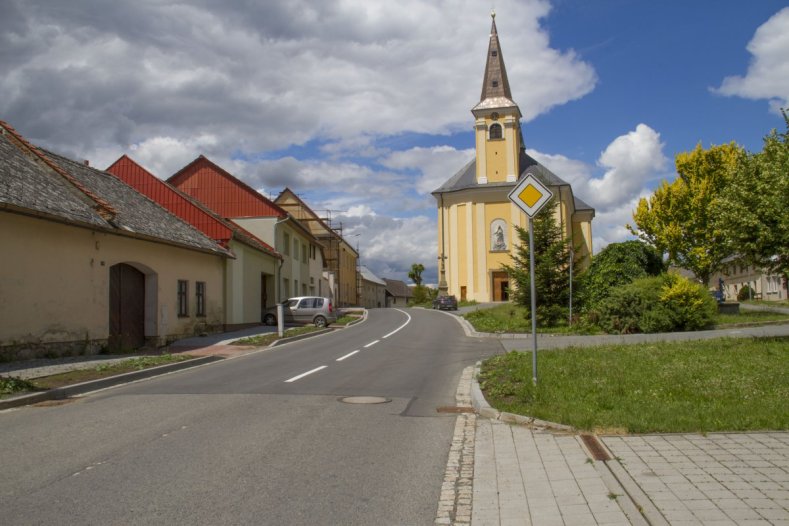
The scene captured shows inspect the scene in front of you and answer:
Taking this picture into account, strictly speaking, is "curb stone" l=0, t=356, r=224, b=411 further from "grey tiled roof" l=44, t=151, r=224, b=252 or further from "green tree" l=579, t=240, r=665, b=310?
"green tree" l=579, t=240, r=665, b=310

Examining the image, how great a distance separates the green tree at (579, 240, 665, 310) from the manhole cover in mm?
17806

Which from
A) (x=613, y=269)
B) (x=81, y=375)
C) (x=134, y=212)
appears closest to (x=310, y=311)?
(x=134, y=212)

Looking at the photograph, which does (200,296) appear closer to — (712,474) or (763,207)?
(763,207)

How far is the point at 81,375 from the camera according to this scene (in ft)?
40.0

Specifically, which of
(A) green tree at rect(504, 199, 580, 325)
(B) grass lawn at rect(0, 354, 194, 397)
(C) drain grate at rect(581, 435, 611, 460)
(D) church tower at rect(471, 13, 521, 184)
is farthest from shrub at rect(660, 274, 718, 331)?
(D) church tower at rect(471, 13, 521, 184)

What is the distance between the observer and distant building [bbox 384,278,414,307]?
12788cm

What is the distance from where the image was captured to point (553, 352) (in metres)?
14.3

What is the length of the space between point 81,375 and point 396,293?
123171 millimetres

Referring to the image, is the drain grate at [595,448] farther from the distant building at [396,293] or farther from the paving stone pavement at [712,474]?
the distant building at [396,293]

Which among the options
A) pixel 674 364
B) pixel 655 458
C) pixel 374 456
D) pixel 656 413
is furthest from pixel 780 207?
pixel 374 456

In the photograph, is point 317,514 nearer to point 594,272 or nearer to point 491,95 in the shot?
point 594,272

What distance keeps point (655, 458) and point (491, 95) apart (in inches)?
2427

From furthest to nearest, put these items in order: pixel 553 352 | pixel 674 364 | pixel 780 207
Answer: pixel 553 352 → pixel 780 207 → pixel 674 364

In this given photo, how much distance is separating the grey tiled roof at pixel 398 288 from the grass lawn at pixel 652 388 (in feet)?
378
